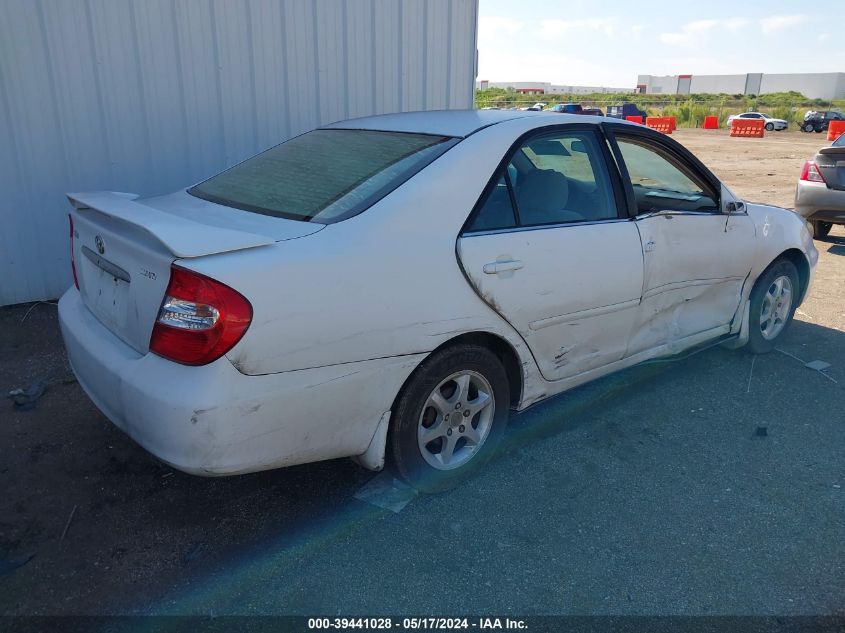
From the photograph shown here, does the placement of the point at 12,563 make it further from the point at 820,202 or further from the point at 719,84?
the point at 719,84

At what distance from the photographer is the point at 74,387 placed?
4102 mm

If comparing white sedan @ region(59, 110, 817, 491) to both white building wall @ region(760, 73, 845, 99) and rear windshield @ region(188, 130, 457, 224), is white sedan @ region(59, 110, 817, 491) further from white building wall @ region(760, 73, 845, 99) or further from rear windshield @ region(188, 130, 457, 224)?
white building wall @ region(760, 73, 845, 99)

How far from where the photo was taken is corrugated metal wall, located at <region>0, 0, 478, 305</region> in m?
5.09

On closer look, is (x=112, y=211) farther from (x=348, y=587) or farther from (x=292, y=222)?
(x=348, y=587)

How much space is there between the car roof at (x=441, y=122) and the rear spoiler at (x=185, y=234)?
1195 mm

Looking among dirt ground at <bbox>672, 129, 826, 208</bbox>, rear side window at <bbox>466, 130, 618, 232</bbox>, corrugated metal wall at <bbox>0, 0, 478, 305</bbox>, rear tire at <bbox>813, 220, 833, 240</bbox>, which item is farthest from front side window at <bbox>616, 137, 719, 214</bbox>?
dirt ground at <bbox>672, 129, 826, 208</bbox>

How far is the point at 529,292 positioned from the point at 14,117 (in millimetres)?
4245

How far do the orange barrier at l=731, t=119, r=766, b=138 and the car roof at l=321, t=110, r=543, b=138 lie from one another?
129ft

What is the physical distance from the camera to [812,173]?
853 centimetres

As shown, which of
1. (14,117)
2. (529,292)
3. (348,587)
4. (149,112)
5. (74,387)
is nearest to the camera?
(348,587)

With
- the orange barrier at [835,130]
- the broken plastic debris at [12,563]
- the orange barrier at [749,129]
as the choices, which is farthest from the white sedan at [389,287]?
the orange barrier at [749,129]

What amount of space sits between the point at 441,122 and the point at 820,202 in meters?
6.87

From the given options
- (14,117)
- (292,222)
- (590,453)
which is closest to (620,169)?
(590,453)

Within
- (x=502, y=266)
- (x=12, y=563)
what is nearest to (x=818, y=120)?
(x=502, y=266)
